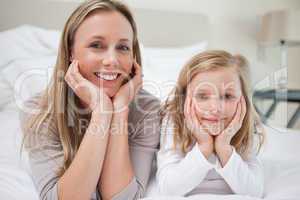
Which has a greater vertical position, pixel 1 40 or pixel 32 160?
pixel 1 40

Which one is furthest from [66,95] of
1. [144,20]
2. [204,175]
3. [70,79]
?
[144,20]

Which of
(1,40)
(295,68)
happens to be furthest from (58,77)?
(295,68)

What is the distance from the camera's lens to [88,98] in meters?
0.59

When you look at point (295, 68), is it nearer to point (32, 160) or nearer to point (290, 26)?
point (290, 26)

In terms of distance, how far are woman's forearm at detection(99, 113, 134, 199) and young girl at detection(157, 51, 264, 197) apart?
60 mm

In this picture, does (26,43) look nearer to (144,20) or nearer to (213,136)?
(144,20)

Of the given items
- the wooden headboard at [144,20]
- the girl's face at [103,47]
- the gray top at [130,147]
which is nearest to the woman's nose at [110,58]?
the girl's face at [103,47]

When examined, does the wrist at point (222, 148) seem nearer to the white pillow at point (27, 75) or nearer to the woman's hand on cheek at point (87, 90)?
the woman's hand on cheek at point (87, 90)

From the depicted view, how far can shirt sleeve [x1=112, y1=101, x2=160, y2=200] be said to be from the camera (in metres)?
0.64

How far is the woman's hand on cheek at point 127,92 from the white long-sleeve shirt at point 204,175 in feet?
0.35

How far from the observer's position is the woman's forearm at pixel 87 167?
0.54 m

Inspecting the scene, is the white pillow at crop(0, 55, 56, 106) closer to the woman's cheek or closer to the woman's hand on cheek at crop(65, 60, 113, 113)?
the woman's hand on cheek at crop(65, 60, 113, 113)

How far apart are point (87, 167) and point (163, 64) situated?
576 millimetres

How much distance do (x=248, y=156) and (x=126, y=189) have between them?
0.21m
